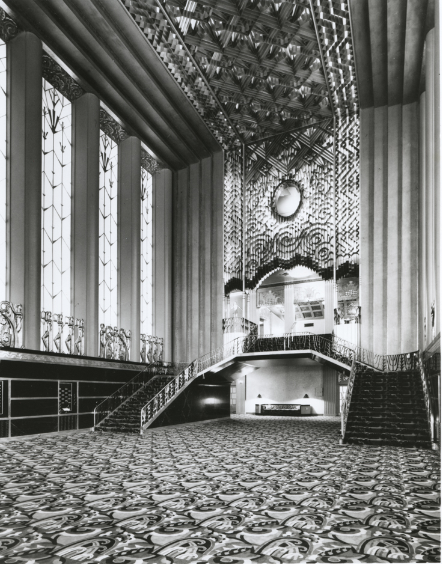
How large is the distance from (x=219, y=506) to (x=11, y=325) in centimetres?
945

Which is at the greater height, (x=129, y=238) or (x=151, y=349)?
(x=129, y=238)

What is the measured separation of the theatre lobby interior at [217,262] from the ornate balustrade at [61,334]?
0.07 meters

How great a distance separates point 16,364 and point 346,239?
12.1 meters

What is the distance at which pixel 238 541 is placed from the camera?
13.9ft

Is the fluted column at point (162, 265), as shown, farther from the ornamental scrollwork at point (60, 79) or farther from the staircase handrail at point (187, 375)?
the ornamental scrollwork at point (60, 79)

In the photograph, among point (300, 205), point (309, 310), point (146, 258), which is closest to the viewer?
point (300, 205)

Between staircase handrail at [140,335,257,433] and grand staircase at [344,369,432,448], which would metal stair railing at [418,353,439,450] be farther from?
staircase handrail at [140,335,257,433]

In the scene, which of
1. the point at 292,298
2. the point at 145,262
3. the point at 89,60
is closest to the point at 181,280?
the point at 145,262

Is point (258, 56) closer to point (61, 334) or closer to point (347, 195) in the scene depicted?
point (347, 195)


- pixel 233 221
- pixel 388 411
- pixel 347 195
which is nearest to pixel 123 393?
pixel 388 411

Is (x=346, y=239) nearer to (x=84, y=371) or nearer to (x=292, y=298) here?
(x=292, y=298)

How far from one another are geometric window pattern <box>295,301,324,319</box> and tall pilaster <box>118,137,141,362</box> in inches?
302

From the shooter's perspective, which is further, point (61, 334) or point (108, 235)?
point (108, 235)

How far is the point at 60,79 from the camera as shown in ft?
54.5
